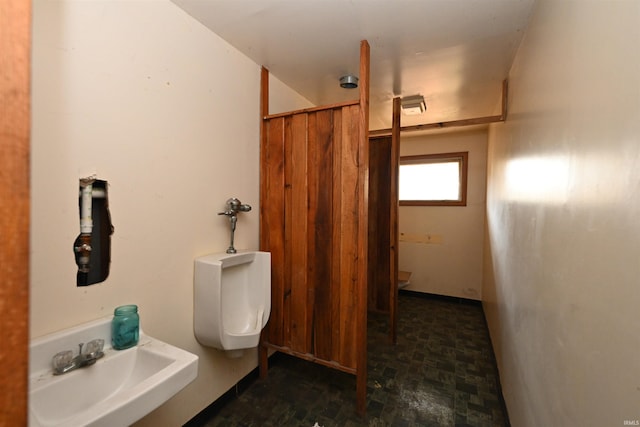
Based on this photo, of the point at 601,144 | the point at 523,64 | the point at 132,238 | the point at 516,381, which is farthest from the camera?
the point at 523,64

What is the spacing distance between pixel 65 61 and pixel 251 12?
2.82ft

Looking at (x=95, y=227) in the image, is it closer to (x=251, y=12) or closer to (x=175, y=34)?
(x=175, y=34)

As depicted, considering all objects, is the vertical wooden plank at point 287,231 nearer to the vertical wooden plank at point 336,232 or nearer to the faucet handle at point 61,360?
the vertical wooden plank at point 336,232

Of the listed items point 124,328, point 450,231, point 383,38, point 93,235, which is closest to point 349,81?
point 383,38

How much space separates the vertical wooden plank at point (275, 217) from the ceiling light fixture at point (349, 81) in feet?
2.06

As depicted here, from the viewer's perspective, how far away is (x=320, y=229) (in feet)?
5.79

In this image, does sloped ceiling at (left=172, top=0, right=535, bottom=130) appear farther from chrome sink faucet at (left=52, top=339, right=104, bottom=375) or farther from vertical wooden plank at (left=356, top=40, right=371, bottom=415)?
chrome sink faucet at (left=52, top=339, right=104, bottom=375)

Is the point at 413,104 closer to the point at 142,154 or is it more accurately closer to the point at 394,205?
the point at 394,205

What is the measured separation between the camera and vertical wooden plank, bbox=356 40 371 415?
1577mm

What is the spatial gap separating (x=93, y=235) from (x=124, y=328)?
40 cm

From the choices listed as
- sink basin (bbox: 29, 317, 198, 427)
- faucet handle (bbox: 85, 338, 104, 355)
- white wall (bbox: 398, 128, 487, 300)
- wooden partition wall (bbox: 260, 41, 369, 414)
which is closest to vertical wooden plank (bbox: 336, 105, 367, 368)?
wooden partition wall (bbox: 260, 41, 369, 414)

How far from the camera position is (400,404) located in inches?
67.8

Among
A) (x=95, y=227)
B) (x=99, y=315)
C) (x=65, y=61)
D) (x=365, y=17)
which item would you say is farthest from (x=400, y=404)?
(x=65, y=61)

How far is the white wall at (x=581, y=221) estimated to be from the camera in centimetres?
55
